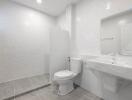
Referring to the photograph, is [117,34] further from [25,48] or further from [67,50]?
[25,48]

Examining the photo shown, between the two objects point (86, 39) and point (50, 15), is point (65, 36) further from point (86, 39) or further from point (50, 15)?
point (50, 15)

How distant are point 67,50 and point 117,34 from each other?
1.41 m

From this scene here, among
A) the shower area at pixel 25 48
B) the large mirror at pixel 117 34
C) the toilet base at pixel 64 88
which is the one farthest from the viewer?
the shower area at pixel 25 48

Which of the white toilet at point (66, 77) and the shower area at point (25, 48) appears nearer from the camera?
the white toilet at point (66, 77)

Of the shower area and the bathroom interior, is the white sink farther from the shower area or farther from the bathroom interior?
the shower area

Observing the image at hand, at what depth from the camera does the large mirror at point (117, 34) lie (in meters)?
1.34

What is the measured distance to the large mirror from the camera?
1342 millimetres

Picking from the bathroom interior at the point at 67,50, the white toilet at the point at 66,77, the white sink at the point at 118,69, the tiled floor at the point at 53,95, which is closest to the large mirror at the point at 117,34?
the bathroom interior at the point at 67,50

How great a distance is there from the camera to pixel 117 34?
149 cm

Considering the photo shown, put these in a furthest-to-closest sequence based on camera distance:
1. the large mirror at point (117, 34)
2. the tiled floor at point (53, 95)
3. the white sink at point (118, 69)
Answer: the tiled floor at point (53, 95)
the large mirror at point (117, 34)
the white sink at point (118, 69)

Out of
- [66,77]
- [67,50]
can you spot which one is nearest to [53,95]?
[66,77]

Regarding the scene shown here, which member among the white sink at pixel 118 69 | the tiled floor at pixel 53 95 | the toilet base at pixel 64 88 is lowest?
the tiled floor at pixel 53 95

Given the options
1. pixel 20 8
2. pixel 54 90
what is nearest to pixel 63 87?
pixel 54 90

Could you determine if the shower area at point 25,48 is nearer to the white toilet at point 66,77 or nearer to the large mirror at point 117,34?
the white toilet at point 66,77
